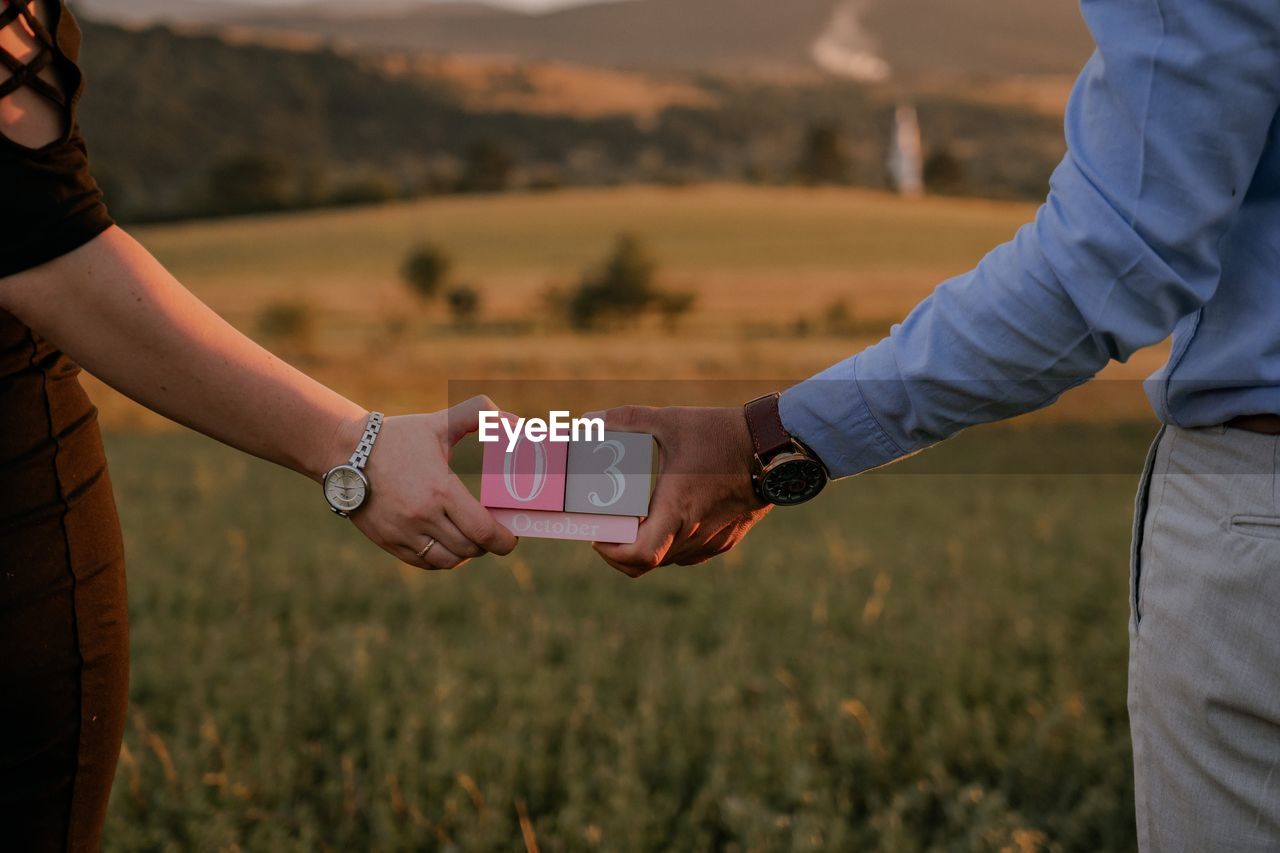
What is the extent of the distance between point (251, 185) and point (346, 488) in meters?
70.6

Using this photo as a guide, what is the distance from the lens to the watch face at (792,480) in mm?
1799

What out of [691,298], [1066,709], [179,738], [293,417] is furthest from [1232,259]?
[691,298]

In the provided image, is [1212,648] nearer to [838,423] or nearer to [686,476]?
[838,423]

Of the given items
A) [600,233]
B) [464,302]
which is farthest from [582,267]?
[464,302]

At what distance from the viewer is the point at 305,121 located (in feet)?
253

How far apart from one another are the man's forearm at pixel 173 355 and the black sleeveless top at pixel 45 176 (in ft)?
0.10

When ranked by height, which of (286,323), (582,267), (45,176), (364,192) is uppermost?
(45,176)

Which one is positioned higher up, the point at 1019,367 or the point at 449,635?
the point at 1019,367

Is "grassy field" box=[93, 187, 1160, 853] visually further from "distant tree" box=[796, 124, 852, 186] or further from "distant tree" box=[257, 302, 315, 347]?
"distant tree" box=[796, 124, 852, 186]

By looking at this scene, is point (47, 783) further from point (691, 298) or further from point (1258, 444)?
point (691, 298)

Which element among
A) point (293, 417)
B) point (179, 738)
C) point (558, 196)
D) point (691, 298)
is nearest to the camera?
point (293, 417)

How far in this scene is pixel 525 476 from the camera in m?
1.85

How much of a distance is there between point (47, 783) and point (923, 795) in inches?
96.3

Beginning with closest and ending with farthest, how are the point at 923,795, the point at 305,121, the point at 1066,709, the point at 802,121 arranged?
the point at 923,795 < the point at 1066,709 < the point at 305,121 < the point at 802,121
